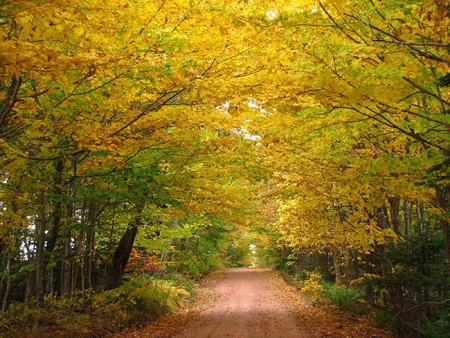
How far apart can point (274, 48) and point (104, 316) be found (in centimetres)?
831

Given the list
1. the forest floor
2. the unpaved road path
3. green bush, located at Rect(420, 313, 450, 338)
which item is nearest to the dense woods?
green bush, located at Rect(420, 313, 450, 338)

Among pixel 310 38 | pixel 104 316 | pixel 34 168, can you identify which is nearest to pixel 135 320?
pixel 104 316

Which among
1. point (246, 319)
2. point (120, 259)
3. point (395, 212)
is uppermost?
point (395, 212)

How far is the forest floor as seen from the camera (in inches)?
382

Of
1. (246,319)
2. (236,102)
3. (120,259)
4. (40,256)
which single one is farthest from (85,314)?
(236,102)

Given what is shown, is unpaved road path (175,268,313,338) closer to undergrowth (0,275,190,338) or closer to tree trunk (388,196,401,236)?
undergrowth (0,275,190,338)

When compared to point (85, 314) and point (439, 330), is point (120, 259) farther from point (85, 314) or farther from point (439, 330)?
point (439, 330)

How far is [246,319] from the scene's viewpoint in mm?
12250

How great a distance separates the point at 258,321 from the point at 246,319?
572 mm

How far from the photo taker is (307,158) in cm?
719

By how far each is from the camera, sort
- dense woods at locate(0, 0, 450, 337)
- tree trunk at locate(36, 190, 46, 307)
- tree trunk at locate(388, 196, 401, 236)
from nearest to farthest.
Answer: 1. dense woods at locate(0, 0, 450, 337)
2. tree trunk at locate(36, 190, 46, 307)
3. tree trunk at locate(388, 196, 401, 236)

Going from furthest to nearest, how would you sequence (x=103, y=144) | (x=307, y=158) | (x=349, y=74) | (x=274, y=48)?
(x=307, y=158) < (x=274, y=48) < (x=103, y=144) < (x=349, y=74)

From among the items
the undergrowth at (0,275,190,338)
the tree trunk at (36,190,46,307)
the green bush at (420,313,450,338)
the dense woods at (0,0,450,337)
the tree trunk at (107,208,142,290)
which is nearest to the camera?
the dense woods at (0,0,450,337)

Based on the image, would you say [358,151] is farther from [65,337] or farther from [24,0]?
[65,337]
